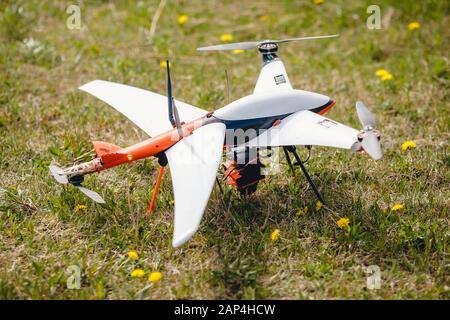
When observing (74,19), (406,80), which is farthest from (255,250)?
(74,19)

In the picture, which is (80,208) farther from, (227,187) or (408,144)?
(408,144)

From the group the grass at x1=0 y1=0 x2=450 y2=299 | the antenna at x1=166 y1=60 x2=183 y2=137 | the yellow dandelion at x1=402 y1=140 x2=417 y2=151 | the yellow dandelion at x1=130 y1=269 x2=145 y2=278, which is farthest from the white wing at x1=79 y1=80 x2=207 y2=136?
the yellow dandelion at x1=402 y1=140 x2=417 y2=151

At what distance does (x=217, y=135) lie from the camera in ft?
12.6

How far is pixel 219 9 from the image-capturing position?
841cm

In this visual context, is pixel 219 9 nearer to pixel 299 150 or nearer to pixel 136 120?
pixel 299 150

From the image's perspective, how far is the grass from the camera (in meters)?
3.81

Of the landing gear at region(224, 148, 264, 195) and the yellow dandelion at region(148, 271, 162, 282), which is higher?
the landing gear at region(224, 148, 264, 195)

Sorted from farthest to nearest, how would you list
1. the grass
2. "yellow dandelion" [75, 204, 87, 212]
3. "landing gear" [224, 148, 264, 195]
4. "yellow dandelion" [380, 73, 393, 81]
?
"yellow dandelion" [380, 73, 393, 81] → "yellow dandelion" [75, 204, 87, 212] → "landing gear" [224, 148, 264, 195] → the grass

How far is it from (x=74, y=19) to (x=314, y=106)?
4995mm

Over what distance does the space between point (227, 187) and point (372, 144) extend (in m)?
1.54

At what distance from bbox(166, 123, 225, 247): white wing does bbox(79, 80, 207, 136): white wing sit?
1.52ft

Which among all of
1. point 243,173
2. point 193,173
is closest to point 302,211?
point 243,173

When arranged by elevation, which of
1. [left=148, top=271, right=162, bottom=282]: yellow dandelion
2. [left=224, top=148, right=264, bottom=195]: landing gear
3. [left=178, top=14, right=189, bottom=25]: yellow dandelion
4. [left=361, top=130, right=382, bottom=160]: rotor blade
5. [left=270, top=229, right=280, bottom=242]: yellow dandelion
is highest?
[left=178, top=14, right=189, bottom=25]: yellow dandelion

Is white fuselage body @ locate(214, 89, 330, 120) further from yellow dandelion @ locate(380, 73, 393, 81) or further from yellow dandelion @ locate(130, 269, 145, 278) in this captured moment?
yellow dandelion @ locate(380, 73, 393, 81)
